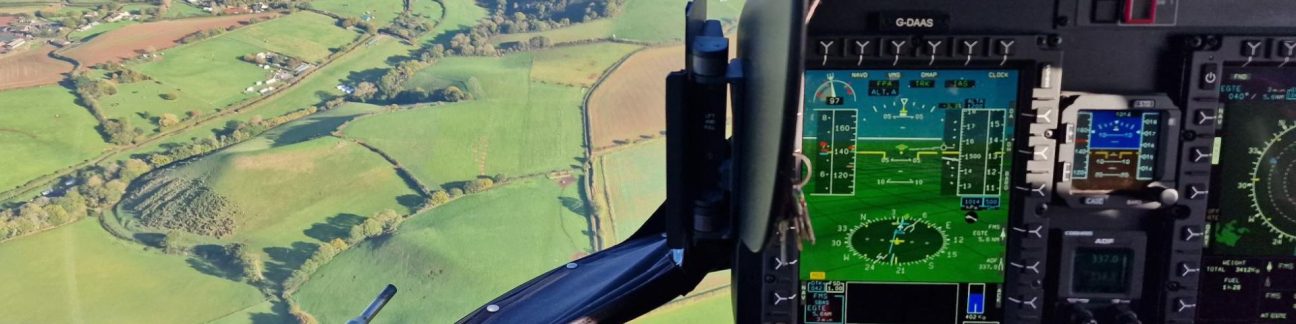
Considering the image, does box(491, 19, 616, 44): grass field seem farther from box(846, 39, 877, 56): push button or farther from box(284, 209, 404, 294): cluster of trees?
box(846, 39, 877, 56): push button

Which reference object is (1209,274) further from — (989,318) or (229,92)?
(229,92)

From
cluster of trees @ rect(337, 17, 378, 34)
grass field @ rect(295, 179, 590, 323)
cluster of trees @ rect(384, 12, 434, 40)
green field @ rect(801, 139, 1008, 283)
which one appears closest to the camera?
green field @ rect(801, 139, 1008, 283)

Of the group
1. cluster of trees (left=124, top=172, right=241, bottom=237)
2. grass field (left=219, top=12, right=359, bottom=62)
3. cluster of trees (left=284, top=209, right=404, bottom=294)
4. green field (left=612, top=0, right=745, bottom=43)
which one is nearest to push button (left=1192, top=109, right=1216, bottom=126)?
green field (left=612, top=0, right=745, bottom=43)

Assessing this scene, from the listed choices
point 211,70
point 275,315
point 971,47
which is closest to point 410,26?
point 211,70

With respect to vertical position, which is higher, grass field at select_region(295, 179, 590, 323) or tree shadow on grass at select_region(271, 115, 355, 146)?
tree shadow on grass at select_region(271, 115, 355, 146)

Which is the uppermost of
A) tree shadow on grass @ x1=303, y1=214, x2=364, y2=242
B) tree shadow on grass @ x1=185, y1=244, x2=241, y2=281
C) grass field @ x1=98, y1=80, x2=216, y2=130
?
grass field @ x1=98, y1=80, x2=216, y2=130

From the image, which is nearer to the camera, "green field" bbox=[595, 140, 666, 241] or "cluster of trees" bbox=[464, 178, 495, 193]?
"green field" bbox=[595, 140, 666, 241]
